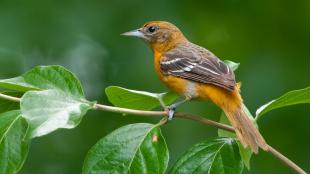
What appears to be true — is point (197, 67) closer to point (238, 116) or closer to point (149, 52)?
point (238, 116)

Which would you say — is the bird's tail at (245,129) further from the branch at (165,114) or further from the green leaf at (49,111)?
the green leaf at (49,111)

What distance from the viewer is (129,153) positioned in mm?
2926

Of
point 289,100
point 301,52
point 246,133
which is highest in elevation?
point 289,100

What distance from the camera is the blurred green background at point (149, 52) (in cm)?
616

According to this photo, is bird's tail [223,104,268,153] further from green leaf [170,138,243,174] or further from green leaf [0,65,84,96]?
green leaf [0,65,84,96]

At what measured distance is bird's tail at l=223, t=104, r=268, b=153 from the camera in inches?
125

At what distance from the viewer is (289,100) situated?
10.3 feet

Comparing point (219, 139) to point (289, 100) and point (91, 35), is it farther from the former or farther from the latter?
point (91, 35)

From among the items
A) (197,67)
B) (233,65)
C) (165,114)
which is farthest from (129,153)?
(197,67)

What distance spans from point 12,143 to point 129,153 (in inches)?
20.0

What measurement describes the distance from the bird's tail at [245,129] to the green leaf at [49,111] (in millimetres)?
817

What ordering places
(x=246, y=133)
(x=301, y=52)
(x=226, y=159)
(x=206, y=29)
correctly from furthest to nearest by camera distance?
(x=206, y=29) < (x=301, y=52) < (x=246, y=133) < (x=226, y=159)

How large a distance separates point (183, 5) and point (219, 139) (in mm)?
3411

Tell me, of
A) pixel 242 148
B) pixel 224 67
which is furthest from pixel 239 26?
pixel 242 148
